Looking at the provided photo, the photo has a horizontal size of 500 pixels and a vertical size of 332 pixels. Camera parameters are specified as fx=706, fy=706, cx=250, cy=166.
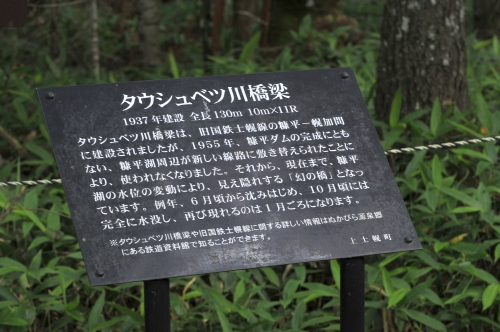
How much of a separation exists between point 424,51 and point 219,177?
224 cm

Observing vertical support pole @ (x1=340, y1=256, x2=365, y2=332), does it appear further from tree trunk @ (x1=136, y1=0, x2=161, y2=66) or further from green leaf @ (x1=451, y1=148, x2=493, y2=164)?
tree trunk @ (x1=136, y1=0, x2=161, y2=66)

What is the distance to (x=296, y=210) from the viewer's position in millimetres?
2299

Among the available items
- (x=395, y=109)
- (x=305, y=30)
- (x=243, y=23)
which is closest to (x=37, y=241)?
(x=395, y=109)

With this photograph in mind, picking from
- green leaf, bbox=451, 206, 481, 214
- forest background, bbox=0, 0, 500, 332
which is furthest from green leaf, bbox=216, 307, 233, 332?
green leaf, bbox=451, 206, 481, 214

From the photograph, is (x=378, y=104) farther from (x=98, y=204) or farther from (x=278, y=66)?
(x=98, y=204)

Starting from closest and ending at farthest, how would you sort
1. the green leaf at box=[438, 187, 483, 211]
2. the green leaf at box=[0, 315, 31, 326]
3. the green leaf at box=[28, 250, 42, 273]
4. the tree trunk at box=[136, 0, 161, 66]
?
the green leaf at box=[0, 315, 31, 326] < the green leaf at box=[28, 250, 42, 273] < the green leaf at box=[438, 187, 483, 211] < the tree trunk at box=[136, 0, 161, 66]

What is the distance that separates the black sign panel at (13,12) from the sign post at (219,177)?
560mm

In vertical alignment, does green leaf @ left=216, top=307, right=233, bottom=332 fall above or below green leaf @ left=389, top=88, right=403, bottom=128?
above

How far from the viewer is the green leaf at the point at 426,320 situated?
2830 mm

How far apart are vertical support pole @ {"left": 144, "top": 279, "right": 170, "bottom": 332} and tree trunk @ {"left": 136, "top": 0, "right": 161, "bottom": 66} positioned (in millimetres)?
4165

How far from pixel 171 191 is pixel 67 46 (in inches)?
195

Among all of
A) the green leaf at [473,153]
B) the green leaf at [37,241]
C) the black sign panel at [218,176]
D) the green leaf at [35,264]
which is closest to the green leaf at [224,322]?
the black sign panel at [218,176]

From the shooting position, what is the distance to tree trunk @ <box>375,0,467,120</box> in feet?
13.5

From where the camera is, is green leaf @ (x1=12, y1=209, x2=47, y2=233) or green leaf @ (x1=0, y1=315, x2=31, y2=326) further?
green leaf @ (x1=12, y1=209, x2=47, y2=233)
